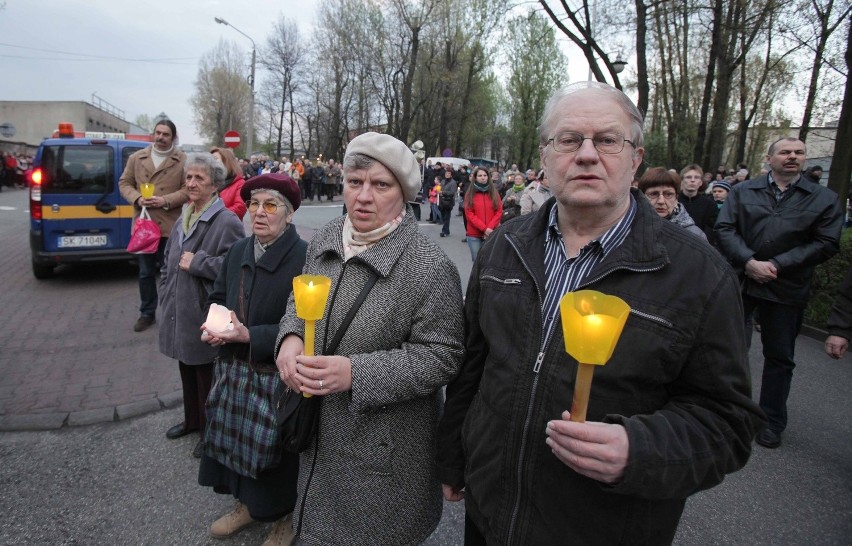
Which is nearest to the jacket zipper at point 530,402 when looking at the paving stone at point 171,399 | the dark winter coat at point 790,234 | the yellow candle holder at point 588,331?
the yellow candle holder at point 588,331

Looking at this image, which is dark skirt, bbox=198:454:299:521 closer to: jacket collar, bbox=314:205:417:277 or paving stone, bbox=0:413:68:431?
jacket collar, bbox=314:205:417:277

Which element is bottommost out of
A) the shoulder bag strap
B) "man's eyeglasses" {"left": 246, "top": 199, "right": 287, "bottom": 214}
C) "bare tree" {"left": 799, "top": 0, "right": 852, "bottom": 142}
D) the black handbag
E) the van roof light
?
the black handbag

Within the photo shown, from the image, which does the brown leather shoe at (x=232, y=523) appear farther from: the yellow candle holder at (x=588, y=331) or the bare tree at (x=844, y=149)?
the bare tree at (x=844, y=149)

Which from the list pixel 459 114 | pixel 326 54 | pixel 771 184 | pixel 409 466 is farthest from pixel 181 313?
pixel 459 114

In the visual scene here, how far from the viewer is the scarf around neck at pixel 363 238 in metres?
1.88

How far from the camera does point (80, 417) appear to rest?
3.81 meters

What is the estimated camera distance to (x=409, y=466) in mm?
1873

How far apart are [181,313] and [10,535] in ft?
4.48

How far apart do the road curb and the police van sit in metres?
4.25

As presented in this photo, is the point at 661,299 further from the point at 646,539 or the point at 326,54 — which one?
the point at 326,54

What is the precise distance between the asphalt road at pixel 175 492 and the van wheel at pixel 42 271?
151 inches

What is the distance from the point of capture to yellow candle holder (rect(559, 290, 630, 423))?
103cm

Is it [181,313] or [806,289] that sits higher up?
[806,289]

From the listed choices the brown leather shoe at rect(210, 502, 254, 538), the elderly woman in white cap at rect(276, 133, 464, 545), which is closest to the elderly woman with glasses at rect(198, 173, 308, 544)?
the brown leather shoe at rect(210, 502, 254, 538)
